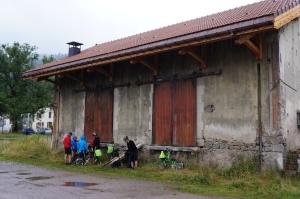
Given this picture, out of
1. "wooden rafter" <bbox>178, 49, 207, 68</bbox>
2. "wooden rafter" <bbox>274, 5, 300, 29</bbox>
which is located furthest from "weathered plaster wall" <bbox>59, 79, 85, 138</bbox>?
"wooden rafter" <bbox>274, 5, 300, 29</bbox>

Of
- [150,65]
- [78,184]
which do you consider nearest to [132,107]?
[150,65]

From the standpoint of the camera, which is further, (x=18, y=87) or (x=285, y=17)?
(x=18, y=87)

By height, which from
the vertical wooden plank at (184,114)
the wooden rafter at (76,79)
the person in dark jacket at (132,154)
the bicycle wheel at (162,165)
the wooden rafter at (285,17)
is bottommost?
the bicycle wheel at (162,165)

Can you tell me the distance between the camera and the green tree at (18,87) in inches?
1964

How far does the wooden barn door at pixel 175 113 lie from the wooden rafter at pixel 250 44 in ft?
9.02

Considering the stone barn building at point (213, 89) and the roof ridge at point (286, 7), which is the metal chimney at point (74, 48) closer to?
the stone barn building at point (213, 89)

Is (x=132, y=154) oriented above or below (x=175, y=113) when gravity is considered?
below

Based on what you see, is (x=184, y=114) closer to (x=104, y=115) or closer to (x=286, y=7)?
(x=104, y=115)

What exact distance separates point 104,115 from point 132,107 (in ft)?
6.21

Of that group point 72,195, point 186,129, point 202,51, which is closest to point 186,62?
point 202,51

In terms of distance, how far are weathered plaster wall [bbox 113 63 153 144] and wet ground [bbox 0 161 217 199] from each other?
3685 mm

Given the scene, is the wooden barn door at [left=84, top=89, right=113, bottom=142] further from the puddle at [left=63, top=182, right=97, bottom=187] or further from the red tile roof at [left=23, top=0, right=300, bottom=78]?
the puddle at [left=63, top=182, right=97, bottom=187]

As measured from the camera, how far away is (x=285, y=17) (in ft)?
38.5

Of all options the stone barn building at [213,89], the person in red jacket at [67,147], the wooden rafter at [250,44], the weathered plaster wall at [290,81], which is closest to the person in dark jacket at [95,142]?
the stone barn building at [213,89]
